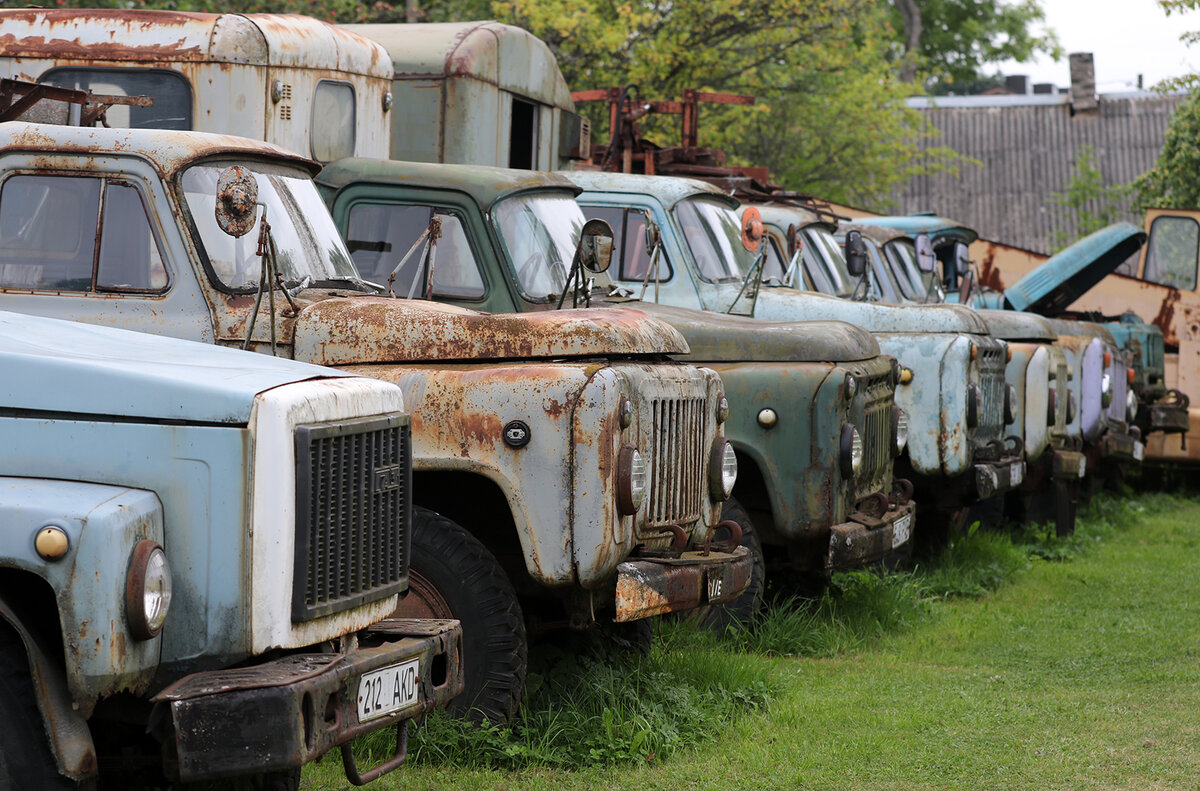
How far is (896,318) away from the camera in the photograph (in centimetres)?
997

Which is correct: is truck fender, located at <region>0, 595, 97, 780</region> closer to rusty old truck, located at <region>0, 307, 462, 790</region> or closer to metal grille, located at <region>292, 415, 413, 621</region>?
rusty old truck, located at <region>0, 307, 462, 790</region>

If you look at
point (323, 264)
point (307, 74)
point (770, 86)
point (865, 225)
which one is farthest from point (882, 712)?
point (770, 86)

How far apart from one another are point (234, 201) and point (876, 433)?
13.8ft

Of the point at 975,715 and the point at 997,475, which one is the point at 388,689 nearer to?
the point at 975,715

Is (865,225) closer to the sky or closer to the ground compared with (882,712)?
closer to the sky

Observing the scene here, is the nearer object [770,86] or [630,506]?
[630,506]

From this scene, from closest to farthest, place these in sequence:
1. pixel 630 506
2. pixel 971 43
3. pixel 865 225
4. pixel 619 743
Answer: pixel 630 506 → pixel 619 743 → pixel 865 225 → pixel 971 43

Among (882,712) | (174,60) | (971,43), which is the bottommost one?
(882,712)

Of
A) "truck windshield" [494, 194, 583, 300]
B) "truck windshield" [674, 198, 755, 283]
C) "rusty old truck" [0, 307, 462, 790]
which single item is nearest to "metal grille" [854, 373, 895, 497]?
"truck windshield" [674, 198, 755, 283]

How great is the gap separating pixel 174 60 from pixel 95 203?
97.6 inches

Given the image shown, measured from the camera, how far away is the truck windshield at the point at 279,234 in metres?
5.72

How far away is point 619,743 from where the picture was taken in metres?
5.92

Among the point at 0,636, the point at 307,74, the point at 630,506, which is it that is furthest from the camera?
the point at 307,74

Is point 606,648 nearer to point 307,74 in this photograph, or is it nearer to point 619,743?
point 619,743
